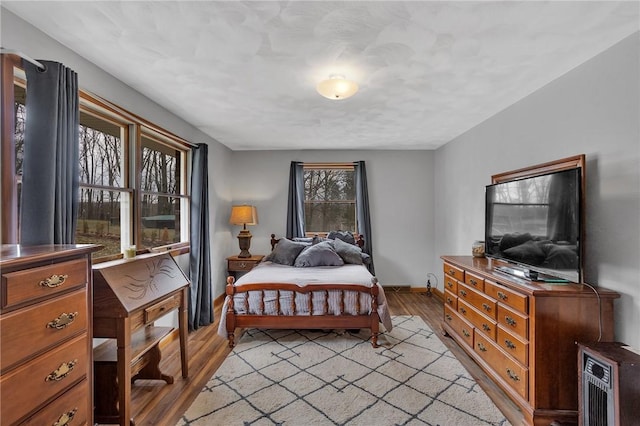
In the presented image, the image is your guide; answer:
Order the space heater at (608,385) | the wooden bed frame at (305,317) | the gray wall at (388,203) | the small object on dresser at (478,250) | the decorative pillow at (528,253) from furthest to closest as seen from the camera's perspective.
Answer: the gray wall at (388,203)
the small object on dresser at (478,250)
the wooden bed frame at (305,317)
the decorative pillow at (528,253)
the space heater at (608,385)

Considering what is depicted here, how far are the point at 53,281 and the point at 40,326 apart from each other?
0.61ft

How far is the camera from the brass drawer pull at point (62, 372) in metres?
1.28

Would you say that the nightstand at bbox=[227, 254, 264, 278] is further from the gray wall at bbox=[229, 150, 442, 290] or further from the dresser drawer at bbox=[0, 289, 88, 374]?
the dresser drawer at bbox=[0, 289, 88, 374]

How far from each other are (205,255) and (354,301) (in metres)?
1.95

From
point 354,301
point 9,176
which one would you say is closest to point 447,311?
Answer: point 354,301

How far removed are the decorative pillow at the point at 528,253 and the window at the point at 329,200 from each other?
2.90m

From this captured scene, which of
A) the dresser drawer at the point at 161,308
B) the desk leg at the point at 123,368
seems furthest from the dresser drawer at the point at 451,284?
the desk leg at the point at 123,368

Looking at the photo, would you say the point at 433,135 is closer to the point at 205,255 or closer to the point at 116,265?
the point at 205,255

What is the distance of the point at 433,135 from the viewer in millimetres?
4137

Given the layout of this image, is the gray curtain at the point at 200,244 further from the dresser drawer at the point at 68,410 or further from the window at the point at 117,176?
the dresser drawer at the point at 68,410

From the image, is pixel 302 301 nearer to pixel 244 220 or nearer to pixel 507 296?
pixel 507 296

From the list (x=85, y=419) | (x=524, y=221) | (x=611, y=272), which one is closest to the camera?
(x=85, y=419)

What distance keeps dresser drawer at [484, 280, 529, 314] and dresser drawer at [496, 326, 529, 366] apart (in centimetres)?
21

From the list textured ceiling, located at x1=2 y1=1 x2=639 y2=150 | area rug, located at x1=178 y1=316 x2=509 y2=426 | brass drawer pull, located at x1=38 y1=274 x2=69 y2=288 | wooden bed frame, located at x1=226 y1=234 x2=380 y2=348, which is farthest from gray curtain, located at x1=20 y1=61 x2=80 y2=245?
wooden bed frame, located at x1=226 y1=234 x2=380 y2=348
